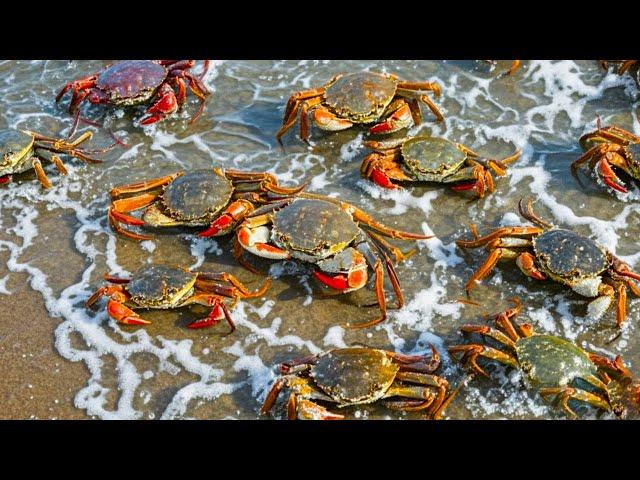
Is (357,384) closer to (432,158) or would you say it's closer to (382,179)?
(382,179)

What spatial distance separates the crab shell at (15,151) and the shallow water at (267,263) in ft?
0.78

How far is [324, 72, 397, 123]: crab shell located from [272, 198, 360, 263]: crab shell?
2.11 m

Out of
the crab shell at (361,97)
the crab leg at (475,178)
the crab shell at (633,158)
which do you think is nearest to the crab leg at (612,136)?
the crab shell at (633,158)

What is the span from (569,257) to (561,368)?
1209 millimetres

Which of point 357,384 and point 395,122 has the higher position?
point 395,122

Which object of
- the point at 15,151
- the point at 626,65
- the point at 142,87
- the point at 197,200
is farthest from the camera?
the point at 626,65

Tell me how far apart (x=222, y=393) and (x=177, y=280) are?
1.10m

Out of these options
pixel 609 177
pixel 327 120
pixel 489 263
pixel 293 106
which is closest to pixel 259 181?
pixel 327 120

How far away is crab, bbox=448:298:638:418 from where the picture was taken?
15.7ft

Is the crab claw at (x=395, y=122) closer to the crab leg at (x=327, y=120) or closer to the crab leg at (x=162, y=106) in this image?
the crab leg at (x=327, y=120)

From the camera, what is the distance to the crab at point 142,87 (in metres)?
8.46

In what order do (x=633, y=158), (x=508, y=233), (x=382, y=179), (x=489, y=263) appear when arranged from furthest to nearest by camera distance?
(x=382, y=179), (x=633, y=158), (x=508, y=233), (x=489, y=263)

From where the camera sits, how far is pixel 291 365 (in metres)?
5.08

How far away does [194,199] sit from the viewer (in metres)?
6.47
